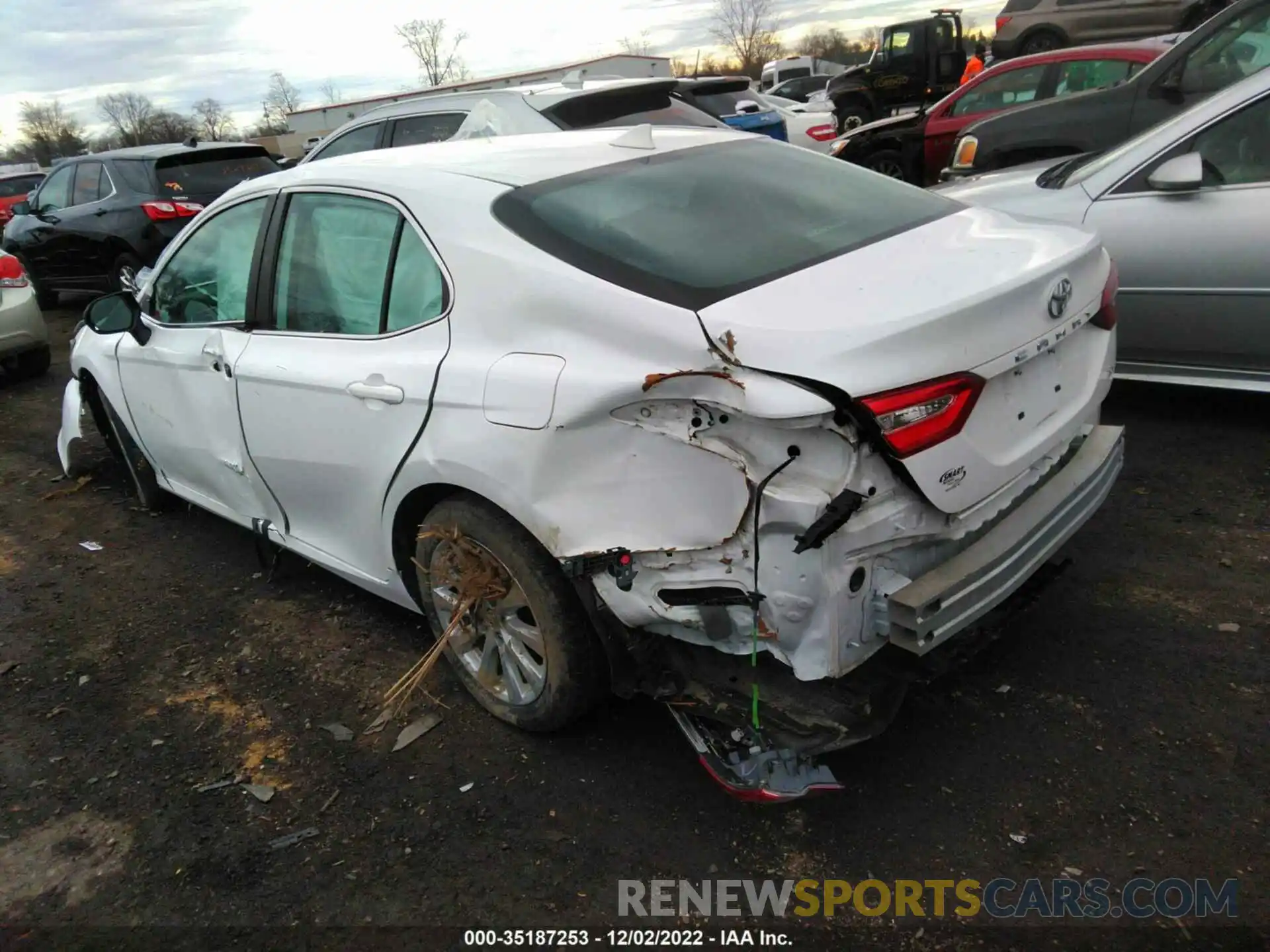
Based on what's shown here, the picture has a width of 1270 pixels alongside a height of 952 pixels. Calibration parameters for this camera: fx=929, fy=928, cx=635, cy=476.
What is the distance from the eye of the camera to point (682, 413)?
2.12 m

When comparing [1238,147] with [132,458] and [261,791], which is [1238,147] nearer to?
[261,791]

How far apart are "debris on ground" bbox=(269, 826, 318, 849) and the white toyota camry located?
63 centimetres

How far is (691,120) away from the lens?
6590 millimetres

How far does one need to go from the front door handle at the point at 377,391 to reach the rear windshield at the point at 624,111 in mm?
3493

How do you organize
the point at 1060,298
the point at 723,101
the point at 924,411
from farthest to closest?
the point at 723,101 → the point at 1060,298 → the point at 924,411

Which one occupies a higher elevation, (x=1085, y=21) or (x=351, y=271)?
(x=1085, y=21)

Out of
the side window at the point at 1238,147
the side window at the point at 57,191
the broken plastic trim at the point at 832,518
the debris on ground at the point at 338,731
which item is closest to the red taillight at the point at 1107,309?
the broken plastic trim at the point at 832,518

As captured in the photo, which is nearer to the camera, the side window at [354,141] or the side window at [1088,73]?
the side window at [354,141]

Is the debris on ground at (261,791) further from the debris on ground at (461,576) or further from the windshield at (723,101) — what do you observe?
the windshield at (723,101)

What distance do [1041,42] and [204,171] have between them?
13674 millimetres

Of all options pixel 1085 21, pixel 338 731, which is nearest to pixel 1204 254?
pixel 338 731

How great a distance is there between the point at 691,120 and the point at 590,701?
507cm

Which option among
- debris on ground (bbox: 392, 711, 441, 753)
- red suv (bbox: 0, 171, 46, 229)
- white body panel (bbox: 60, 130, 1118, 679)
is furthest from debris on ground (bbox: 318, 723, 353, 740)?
red suv (bbox: 0, 171, 46, 229)

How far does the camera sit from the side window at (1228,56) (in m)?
5.84
